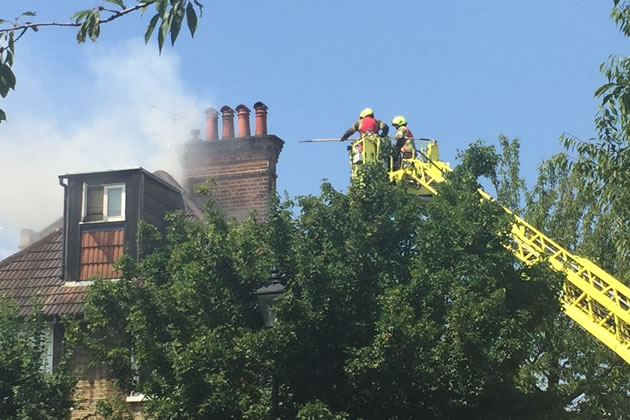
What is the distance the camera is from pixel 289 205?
15.0 metres

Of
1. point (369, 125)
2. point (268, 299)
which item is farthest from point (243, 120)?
point (268, 299)

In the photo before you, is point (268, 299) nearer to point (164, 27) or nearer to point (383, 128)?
point (164, 27)

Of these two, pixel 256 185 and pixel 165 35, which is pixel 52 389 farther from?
pixel 165 35

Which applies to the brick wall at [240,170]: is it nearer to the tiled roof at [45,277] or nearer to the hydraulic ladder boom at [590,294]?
the tiled roof at [45,277]

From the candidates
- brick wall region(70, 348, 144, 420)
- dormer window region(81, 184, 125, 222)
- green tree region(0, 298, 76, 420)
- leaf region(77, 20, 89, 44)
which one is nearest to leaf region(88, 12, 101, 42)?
leaf region(77, 20, 89, 44)

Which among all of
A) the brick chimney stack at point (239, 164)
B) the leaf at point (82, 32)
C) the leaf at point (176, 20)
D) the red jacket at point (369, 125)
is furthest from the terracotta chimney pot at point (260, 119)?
the leaf at point (176, 20)

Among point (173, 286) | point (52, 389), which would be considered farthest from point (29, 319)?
point (173, 286)

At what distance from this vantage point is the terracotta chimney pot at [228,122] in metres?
23.5

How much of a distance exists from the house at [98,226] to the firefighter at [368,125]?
5.84 feet

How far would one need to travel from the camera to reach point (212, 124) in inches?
942

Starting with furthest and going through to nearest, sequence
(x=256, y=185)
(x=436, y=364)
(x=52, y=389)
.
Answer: (x=256, y=185) < (x=52, y=389) < (x=436, y=364)

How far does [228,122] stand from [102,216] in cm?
436

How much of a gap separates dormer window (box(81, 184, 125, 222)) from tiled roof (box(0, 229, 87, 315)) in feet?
3.94

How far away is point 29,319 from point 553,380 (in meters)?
10.1
